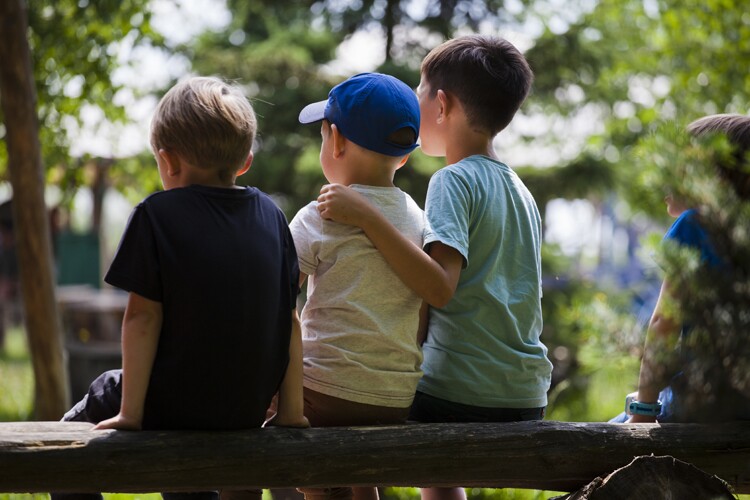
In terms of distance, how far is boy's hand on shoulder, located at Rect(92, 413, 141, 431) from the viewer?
7.30 ft

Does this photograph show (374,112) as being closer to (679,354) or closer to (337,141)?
(337,141)

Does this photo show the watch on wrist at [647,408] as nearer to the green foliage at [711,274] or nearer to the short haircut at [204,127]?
the green foliage at [711,274]

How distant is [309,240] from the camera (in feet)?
8.09

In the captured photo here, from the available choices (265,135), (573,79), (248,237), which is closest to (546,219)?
(573,79)

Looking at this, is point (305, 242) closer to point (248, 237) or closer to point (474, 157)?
point (248, 237)

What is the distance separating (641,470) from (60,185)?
589cm

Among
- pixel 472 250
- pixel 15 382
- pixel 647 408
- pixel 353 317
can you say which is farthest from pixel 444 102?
pixel 15 382

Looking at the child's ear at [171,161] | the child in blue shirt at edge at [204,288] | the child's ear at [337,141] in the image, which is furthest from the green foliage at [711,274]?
the child's ear at [171,161]

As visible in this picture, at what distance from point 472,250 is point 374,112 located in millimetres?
488

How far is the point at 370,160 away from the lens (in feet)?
8.28

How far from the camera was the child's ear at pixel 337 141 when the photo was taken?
251 centimetres

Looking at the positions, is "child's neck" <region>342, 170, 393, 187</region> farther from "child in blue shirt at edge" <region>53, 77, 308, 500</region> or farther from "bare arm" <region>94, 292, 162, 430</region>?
"bare arm" <region>94, 292, 162, 430</region>

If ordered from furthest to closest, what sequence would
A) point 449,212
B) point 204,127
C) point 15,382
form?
point 15,382 < point 449,212 < point 204,127

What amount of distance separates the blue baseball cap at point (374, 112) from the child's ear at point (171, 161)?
0.45 meters
